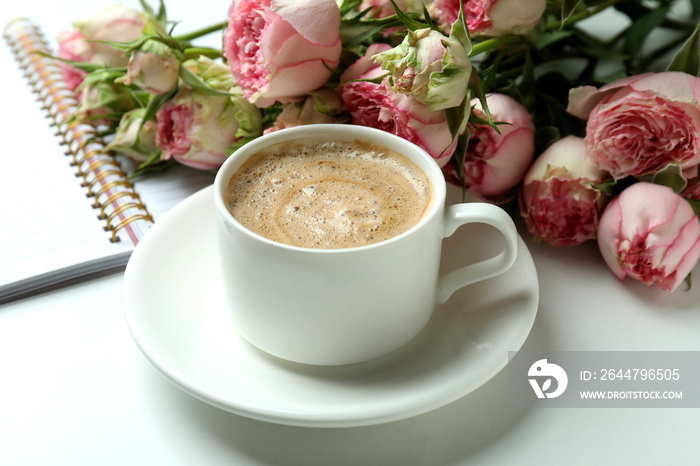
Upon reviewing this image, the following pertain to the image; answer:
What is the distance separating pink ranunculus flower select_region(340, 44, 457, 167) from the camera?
2.86ft

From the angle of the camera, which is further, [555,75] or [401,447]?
[555,75]

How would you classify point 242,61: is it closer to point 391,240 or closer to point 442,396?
point 391,240

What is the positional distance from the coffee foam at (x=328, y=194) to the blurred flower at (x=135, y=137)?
339 mm

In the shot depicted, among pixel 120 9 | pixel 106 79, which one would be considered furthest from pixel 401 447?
pixel 120 9

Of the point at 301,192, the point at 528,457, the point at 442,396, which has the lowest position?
the point at 528,457

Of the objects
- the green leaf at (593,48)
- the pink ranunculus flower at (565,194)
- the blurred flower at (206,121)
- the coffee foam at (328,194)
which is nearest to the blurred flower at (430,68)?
the coffee foam at (328,194)

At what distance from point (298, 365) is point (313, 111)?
1.24 ft

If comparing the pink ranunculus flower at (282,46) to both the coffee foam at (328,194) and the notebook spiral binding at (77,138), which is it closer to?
the coffee foam at (328,194)

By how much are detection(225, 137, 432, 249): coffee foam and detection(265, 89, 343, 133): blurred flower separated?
8 cm

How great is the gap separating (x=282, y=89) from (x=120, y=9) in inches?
19.0

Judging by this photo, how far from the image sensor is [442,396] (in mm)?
734

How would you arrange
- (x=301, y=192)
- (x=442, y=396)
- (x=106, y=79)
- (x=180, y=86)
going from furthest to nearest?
(x=106, y=79), (x=180, y=86), (x=301, y=192), (x=442, y=396)

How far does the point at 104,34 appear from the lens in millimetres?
1248

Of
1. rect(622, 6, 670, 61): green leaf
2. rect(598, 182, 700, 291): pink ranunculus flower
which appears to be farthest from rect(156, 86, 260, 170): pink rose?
rect(622, 6, 670, 61): green leaf
